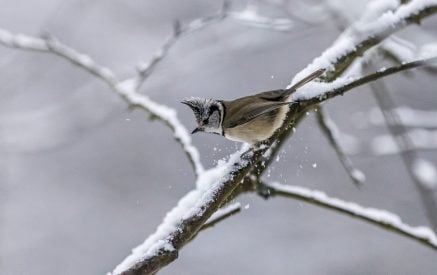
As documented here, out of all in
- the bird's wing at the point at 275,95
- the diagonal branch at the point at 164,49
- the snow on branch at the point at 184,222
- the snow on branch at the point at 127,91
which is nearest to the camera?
the snow on branch at the point at 184,222

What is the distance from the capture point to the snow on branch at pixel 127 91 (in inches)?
114

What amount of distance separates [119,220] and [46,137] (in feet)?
7.96

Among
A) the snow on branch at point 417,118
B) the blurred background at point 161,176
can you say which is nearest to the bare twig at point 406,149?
the snow on branch at point 417,118

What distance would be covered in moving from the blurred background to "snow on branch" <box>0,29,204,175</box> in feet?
13.5

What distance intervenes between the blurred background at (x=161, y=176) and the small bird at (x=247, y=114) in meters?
4.68

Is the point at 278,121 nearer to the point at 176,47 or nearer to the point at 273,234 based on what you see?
the point at 176,47

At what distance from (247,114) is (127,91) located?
26.1 inches

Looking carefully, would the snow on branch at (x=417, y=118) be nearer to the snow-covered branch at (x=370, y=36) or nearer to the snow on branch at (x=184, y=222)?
the snow-covered branch at (x=370, y=36)

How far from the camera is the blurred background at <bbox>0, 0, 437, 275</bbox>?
855cm

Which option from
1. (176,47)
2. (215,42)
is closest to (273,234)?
(176,47)

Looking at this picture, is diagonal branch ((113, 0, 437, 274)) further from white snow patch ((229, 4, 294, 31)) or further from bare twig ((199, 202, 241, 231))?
white snow patch ((229, 4, 294, 31))

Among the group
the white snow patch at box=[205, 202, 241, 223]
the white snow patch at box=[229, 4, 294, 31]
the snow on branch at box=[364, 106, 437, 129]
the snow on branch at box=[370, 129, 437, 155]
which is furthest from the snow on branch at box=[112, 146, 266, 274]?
the snow on branch at box=[370, 129, 437, 155]

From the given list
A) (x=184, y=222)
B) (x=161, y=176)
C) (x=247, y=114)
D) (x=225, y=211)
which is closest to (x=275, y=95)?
(x=247, y=114)

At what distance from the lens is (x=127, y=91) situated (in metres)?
3.32
